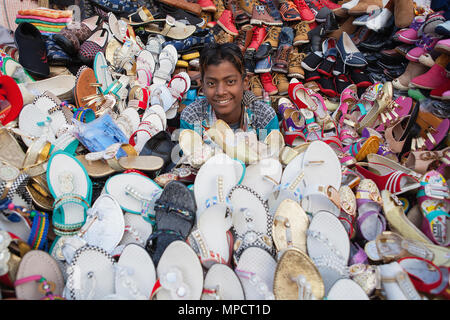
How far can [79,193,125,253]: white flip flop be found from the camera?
931 millimetres

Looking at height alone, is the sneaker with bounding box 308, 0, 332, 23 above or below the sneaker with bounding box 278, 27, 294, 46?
above

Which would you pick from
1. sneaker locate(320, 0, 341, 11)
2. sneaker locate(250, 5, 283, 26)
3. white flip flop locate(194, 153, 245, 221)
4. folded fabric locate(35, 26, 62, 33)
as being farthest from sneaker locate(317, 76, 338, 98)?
folded fabric locate(35, 26, 62, 33)

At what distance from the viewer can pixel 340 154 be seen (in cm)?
134

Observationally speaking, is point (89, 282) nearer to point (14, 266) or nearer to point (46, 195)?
point (14, 266)

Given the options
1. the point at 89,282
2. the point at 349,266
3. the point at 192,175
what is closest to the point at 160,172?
the point at 192,175

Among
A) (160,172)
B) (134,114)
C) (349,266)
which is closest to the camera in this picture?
(349,266)

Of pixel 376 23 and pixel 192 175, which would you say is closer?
pixel 192 175

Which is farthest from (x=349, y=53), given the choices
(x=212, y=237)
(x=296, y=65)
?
(x=212, y=237)

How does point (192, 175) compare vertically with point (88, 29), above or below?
below

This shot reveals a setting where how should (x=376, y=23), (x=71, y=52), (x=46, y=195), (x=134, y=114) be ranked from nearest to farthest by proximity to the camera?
(x=46, y=195) → (x=134, y=114) → (x=71, y=52) → (x=376, y=23)

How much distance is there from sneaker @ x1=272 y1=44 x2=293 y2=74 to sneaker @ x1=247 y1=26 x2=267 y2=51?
17 centimetres

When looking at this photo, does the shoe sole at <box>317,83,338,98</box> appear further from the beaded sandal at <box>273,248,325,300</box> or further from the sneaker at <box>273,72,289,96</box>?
the beaded sandal at <box>273,248,325,300</box>

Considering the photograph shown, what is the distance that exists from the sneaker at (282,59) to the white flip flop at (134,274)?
1805 millimetres

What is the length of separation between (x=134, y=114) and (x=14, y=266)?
3.13ft
